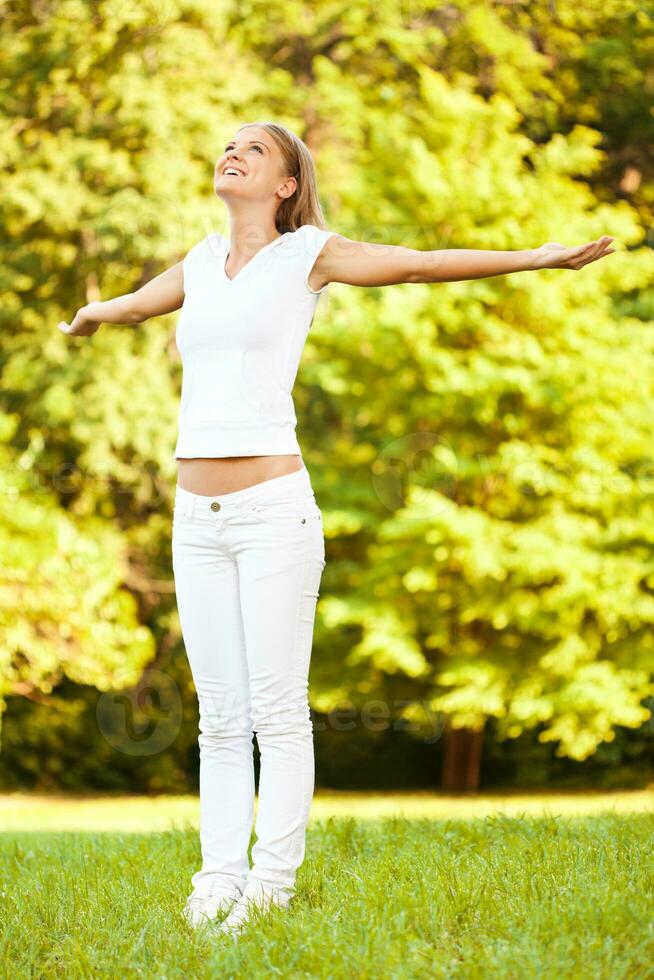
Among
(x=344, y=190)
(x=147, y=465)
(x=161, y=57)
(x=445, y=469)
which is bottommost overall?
(x=147, y=465)

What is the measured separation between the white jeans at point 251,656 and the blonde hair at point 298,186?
0.73m

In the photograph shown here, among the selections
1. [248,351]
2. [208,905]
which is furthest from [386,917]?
[248,351]

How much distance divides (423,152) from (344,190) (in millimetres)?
1243

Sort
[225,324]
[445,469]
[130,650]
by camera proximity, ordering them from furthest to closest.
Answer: [130,650], [445,469], [225,324]

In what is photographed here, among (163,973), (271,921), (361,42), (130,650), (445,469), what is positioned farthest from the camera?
(361,42)

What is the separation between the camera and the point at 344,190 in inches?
544

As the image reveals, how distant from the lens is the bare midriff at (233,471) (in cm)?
284

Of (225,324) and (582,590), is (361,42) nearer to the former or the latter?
(582,590)

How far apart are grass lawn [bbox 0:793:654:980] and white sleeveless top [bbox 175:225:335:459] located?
111 centimetres

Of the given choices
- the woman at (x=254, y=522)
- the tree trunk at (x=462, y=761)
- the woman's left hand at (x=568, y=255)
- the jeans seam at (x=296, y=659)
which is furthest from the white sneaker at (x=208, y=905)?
the tree trunk at (x=462, y=761)

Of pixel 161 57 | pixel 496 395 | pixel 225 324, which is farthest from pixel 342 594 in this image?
pixel 225 324

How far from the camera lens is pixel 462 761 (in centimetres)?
1620

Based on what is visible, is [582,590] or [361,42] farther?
[361,42]

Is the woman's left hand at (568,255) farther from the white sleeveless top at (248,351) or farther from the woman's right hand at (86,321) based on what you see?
the woman's right hand at (86,321)
